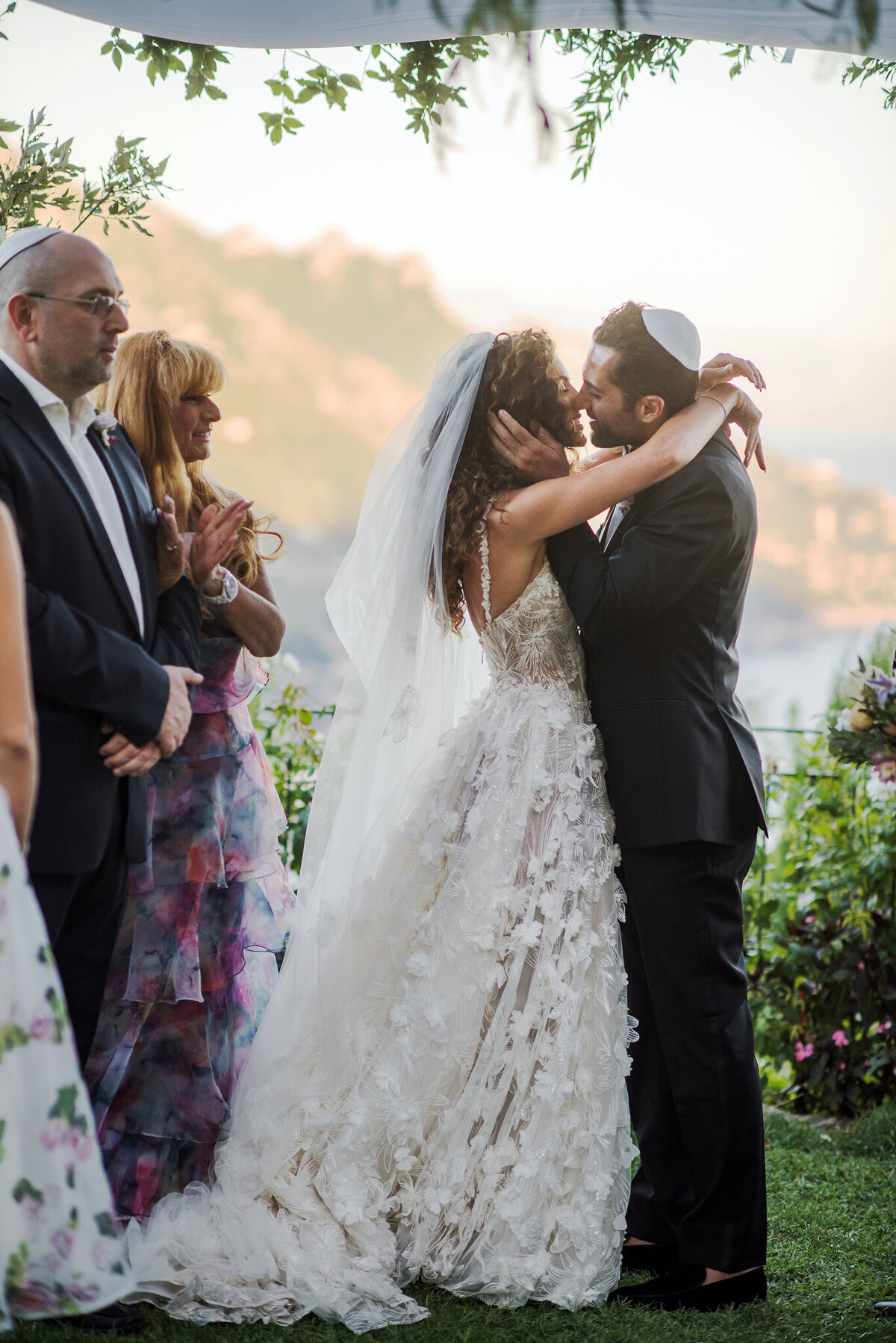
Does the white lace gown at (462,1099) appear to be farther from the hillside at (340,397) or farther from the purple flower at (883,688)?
the hillside at (340,397)

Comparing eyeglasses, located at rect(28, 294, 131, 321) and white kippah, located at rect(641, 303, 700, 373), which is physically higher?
white kippah, located at rect(641, 303, 700, 373)

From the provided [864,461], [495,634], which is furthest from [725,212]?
[495,634]

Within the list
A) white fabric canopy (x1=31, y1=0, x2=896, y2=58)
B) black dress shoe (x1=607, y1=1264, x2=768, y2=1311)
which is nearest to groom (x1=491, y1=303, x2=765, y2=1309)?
black dress shoe (x1=607, y1=1264, x2=768, y2=1311)

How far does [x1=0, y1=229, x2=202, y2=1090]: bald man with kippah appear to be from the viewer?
1866 millimetres

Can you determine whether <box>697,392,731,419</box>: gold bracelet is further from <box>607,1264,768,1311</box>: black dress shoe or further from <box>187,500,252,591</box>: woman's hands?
<box>607,1264,768,1311</box>: black dress shoe

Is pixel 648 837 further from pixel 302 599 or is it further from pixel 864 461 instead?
pixel 864 461

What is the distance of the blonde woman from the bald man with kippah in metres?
0.32

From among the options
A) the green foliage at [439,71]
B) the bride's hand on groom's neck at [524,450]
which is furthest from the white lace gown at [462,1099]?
the green foliage at [439,71]

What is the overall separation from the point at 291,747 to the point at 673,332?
211 cm

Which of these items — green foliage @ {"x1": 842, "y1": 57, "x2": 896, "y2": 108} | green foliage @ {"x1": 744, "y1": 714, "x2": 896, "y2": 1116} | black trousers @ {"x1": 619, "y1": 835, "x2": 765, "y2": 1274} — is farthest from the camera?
green foliage @ {"x1": 744, "y1": 714, "x2": 896, "y2": 1116}

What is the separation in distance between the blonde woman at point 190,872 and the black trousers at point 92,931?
7.6 inches

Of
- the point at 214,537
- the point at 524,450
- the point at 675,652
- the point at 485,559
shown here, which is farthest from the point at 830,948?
the point at 214,537

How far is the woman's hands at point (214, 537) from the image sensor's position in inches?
88.7

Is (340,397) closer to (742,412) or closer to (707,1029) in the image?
(742,412)
